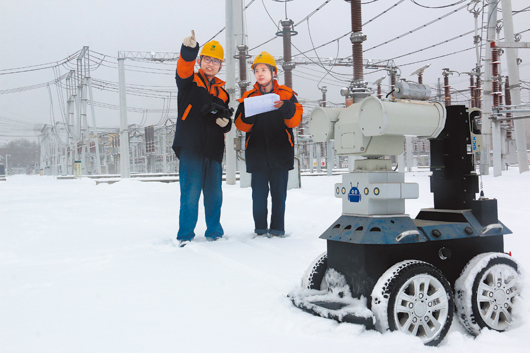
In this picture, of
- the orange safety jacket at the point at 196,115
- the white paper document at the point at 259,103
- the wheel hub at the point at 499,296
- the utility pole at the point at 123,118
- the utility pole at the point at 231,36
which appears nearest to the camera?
the wheel hub at the point at 499,296

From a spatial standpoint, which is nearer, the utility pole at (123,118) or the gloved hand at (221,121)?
the gloved hand at (221,121)

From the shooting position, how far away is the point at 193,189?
4.20 m

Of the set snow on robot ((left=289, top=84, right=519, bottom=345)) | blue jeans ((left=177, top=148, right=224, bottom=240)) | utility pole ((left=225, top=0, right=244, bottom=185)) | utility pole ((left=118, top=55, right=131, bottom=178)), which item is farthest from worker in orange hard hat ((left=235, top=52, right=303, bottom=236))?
utility pole ((left=118, top=55, right=131, bottom=178))

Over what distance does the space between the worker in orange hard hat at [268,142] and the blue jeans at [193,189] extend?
43 centimetres

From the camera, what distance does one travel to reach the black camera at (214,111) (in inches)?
162

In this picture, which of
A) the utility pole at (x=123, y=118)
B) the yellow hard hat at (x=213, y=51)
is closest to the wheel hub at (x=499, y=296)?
the yellow hard hat at (x=213, y=51)

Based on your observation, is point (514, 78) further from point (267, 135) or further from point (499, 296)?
point (499, 296)

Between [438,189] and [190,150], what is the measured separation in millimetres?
2497

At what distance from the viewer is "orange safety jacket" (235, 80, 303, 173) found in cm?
430

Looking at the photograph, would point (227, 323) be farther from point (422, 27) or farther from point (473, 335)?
point (422, 27)

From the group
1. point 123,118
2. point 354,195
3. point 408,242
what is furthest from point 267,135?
point 123,118

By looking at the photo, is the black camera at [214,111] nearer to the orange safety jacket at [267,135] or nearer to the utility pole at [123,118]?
the orange safety jacket at [267,135]

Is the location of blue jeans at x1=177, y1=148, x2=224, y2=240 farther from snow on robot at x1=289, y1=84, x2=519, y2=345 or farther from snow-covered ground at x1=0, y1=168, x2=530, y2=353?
snow on robot at x1=289, y1=84, x2=519, y2=345

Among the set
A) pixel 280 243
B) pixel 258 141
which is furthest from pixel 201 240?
pixel 258 141
